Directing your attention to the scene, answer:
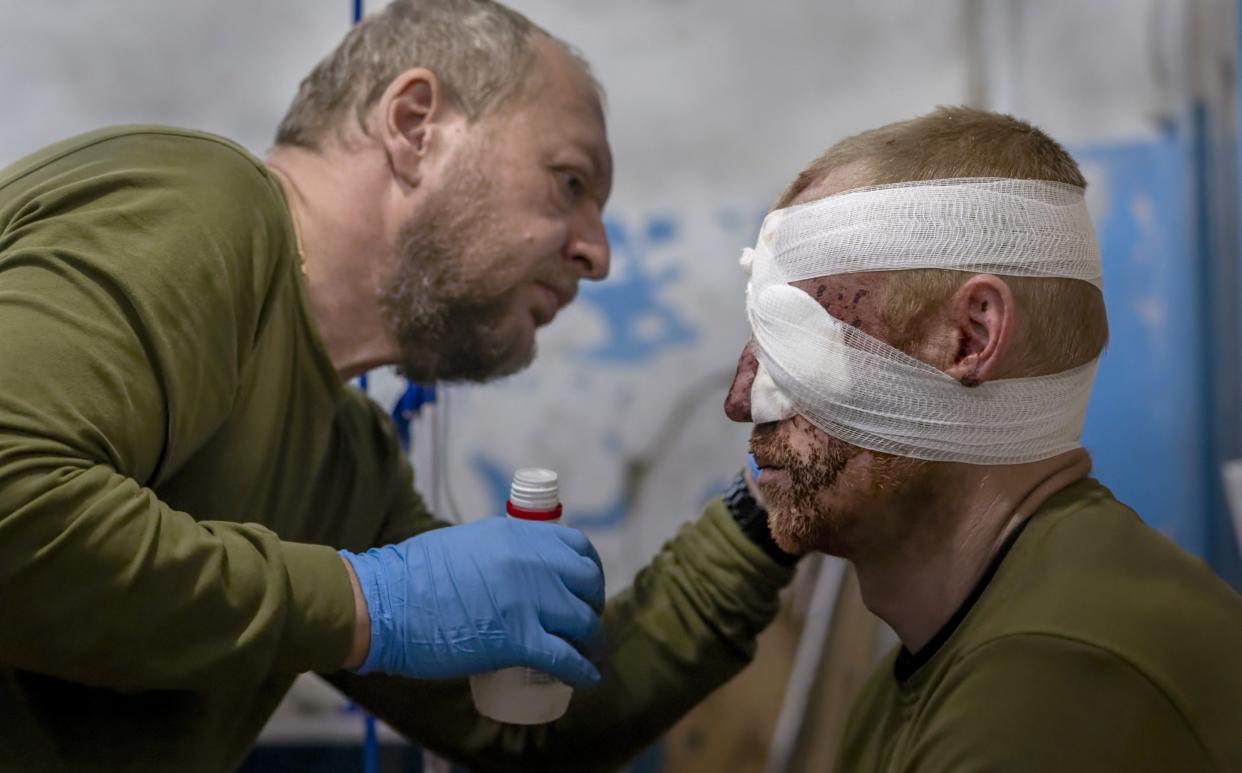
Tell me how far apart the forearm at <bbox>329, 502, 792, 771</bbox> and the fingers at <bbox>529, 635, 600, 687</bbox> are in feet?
0.65

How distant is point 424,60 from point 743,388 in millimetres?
542

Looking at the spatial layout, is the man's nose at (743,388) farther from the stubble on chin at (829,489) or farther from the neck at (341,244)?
the neck at (341,244)

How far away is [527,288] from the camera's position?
1.14 m

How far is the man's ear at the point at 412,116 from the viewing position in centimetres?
110

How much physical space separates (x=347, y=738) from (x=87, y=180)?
95cm

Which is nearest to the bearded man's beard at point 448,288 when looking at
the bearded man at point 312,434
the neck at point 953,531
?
the bearded man at point 312,434

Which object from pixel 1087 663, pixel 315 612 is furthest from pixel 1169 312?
pixel 315 612

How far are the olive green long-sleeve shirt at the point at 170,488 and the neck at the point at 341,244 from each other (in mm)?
73

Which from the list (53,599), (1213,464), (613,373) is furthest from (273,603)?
(1213,464)

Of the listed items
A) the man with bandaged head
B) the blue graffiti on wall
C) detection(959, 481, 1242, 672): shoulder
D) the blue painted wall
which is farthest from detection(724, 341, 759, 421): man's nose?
the blue painted wall

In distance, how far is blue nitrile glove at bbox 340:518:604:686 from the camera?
86 centimetres

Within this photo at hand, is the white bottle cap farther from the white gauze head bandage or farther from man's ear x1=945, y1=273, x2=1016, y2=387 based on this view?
man's ear x1=945, y1=273, x2=1016, y2=387

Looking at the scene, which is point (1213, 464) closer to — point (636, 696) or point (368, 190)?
point (636, 696)

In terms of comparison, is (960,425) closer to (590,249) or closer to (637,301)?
(590,249)
